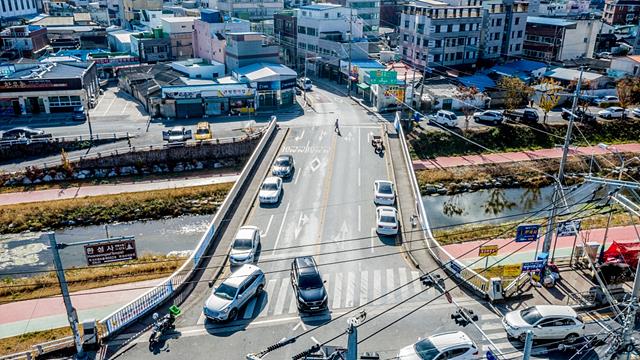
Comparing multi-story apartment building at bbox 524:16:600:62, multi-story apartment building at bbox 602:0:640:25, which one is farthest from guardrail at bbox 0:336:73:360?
multi-story apartment building at bbox 602:0:640:25

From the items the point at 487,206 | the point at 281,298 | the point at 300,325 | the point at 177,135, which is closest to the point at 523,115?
the point at 487,206

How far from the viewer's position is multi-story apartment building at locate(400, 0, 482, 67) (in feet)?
197

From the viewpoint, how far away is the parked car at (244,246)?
2338 centimetres

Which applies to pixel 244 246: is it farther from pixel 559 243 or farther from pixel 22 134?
pixel 22 134

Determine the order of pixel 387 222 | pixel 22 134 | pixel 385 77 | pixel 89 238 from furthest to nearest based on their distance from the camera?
pixel 385 77, pixel 22 134, pixel 89 238, pixel 387 222

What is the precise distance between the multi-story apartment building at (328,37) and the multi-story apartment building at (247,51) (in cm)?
671

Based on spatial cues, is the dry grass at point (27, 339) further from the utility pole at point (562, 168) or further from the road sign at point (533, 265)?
the utility pole at point (562, 168)

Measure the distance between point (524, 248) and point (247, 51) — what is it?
3998 cm

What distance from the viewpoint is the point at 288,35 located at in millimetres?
72938

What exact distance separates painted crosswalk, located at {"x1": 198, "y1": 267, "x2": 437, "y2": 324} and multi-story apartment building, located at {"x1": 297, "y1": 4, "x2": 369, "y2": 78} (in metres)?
43.7

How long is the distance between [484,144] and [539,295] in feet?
90.7

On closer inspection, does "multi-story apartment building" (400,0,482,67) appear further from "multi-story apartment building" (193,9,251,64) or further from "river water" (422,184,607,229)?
"river water" (422,184,607,229)

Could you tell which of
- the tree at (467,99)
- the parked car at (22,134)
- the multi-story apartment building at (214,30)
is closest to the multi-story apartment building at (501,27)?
the tree at (467,99)

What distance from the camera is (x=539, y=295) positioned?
70.4 feet
